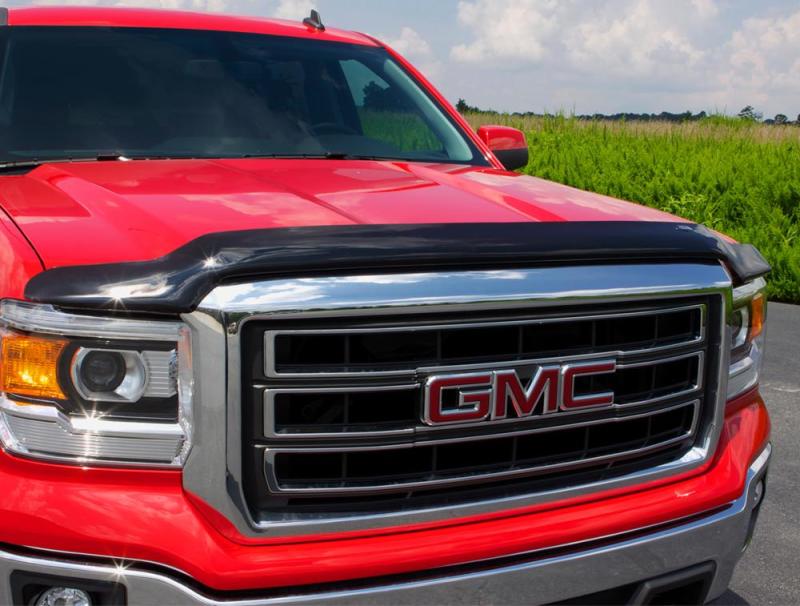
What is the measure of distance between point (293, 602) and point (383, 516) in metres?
0.25

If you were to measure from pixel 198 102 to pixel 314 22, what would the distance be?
3.54ft

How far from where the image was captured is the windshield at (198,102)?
326 cm

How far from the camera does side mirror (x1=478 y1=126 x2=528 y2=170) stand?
4109 millimetres

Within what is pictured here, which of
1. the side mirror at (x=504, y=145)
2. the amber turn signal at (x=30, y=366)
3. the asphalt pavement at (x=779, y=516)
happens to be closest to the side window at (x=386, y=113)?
the side mirror at (x=504, y=145)

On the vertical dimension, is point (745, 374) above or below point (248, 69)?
below

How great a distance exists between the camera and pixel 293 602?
1.85 m

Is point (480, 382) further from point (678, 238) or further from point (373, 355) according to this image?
point (678, 238)

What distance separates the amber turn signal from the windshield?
1.38 metres

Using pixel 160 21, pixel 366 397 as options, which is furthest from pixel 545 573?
pixel 160 21

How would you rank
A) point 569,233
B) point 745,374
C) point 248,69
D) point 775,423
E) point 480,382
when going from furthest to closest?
point 775,423 < point 248,69 < point 745,374 < point 569,233 < point 480,382

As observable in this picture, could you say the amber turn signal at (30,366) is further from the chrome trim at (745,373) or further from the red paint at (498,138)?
the red paint at (498,138)

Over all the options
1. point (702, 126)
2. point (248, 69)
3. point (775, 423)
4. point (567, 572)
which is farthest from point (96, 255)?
point (702, 126)

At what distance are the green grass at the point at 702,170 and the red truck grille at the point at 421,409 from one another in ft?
28.2

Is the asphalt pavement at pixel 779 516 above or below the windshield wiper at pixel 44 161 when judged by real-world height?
below
